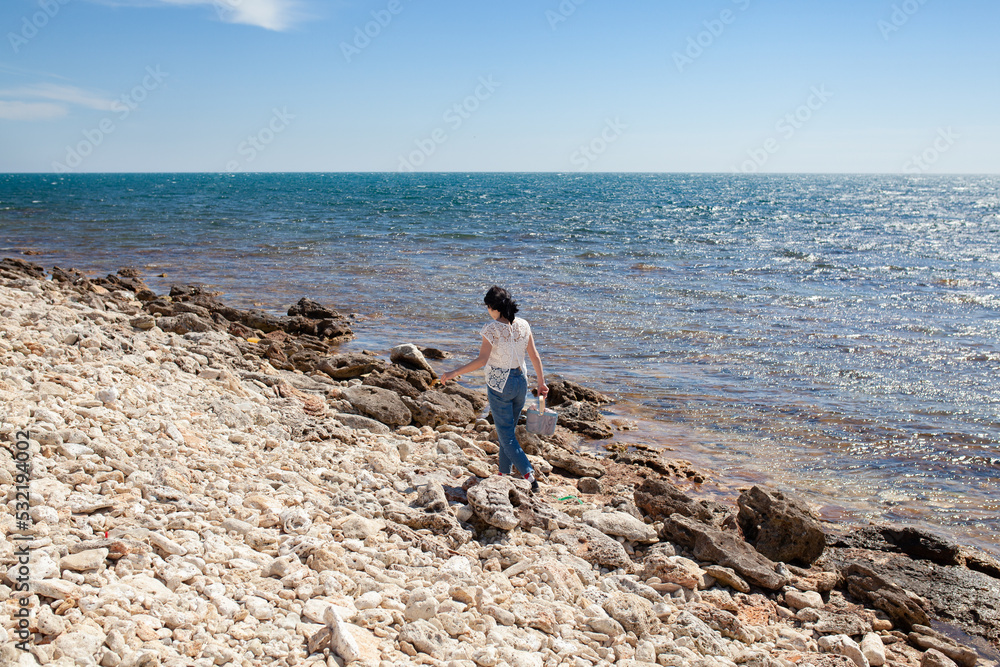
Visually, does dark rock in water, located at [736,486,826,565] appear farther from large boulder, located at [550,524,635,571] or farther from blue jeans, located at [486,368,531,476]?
blue jeans, located at [486,368,531,476]

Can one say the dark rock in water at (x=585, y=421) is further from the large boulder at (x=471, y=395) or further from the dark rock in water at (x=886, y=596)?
the dark rock in water at (x=886, y=596)

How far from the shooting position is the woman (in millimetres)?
5762

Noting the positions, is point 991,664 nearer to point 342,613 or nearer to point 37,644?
point 342,613

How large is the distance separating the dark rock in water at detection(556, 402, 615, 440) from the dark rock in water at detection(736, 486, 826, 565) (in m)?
2.87

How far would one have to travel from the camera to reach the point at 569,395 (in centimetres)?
992

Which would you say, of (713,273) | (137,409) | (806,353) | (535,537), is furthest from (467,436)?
(713,273)

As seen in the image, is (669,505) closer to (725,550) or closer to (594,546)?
(725,550)

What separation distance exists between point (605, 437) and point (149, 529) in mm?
5780

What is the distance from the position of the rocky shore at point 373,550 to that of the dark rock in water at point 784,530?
0.02 metres

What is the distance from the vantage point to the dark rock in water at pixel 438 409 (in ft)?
27.0

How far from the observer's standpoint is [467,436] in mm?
7977

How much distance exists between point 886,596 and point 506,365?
10.8 feet

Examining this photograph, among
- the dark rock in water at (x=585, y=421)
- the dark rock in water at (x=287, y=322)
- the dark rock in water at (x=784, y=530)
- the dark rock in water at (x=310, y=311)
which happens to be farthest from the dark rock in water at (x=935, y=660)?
the dark rock in water at (x=310, y=311)

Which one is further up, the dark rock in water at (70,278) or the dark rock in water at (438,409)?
the dark rock in water at (70,278)
